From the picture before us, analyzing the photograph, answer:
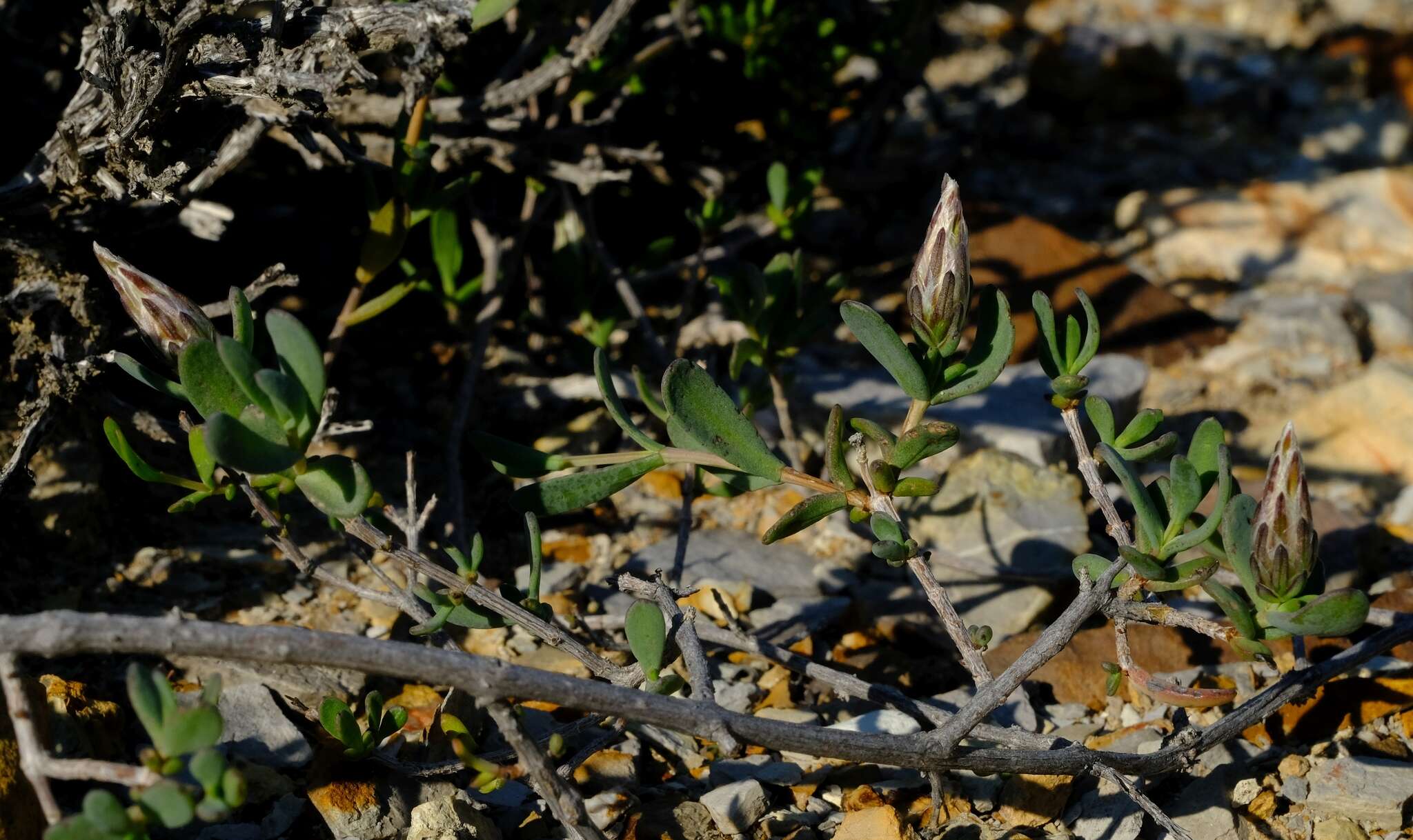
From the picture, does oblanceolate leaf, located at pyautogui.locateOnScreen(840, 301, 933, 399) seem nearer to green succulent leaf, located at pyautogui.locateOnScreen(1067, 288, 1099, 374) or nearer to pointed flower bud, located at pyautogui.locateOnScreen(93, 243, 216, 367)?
green succulent leaf, located at pyautogui.locateOnScreen(1067, 288, 1099, 374)

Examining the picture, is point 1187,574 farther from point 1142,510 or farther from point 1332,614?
point 1332,614

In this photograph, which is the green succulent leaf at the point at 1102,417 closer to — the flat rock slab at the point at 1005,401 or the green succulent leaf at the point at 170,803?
the flat rock slab at the point at 1005,401

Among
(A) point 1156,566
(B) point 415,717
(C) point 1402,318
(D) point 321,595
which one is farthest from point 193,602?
(C) point 1402,318

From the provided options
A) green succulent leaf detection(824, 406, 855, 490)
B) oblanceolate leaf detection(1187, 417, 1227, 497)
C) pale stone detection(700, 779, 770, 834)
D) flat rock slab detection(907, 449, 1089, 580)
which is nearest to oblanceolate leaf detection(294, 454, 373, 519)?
green succulent leaf detection(824, 406, 855, 490)

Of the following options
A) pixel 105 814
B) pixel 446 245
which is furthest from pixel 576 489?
pixel 446 245

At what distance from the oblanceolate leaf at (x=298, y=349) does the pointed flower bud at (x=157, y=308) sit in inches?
8.0

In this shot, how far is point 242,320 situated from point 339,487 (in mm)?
347

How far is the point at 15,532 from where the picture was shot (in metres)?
2.70

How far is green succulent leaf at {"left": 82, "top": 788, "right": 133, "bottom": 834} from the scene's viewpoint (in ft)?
4.74

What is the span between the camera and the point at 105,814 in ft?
4.77

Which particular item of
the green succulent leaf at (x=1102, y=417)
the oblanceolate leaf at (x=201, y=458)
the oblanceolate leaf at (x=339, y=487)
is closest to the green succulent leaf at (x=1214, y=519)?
the green succulent leaf at (x=1102, y=417)

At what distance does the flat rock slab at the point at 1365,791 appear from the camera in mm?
2264

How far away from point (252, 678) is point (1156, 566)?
5.60 feet

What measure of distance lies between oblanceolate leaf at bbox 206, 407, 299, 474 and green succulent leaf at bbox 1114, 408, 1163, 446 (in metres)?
1.39
